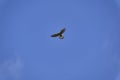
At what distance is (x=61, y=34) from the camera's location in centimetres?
13112
